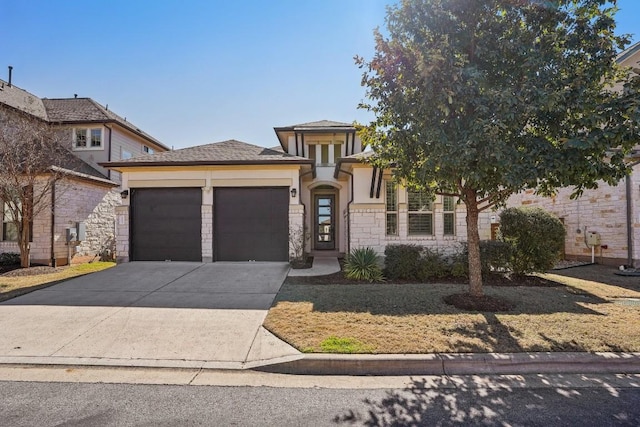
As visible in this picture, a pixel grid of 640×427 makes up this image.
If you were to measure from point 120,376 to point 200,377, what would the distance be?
36.9 inches

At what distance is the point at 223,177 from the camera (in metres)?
11.3

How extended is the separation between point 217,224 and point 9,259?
23.3 ft

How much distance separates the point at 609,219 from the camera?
11398mm

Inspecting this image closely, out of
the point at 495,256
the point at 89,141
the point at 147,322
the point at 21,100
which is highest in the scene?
the point at 21,100

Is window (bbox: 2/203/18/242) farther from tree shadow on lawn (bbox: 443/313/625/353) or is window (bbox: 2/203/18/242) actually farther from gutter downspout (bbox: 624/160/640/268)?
gutter downspout (bbox: 624/160/640/268)

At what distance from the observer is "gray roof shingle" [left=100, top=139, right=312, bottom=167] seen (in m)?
11.0

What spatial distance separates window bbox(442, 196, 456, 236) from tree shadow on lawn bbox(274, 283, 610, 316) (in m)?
3.23

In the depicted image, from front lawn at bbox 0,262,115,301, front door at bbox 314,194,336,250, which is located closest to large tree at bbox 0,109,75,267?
front lawn at bbox 0,262,115,301

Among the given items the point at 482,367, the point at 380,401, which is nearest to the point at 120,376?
the point at 380,401

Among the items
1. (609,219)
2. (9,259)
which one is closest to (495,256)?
(609,219)

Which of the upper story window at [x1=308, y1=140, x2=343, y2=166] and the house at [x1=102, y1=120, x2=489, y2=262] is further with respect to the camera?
the upper story window at [x1=308, y1=140, x2=343, y2=166]

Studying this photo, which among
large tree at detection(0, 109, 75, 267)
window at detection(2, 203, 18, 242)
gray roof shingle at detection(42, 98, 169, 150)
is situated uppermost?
gray roof shingle at detection(42, 98, 169, 150)

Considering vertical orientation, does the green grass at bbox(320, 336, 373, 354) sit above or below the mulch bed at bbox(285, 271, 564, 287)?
below

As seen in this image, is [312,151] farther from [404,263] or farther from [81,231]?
[81,231]
